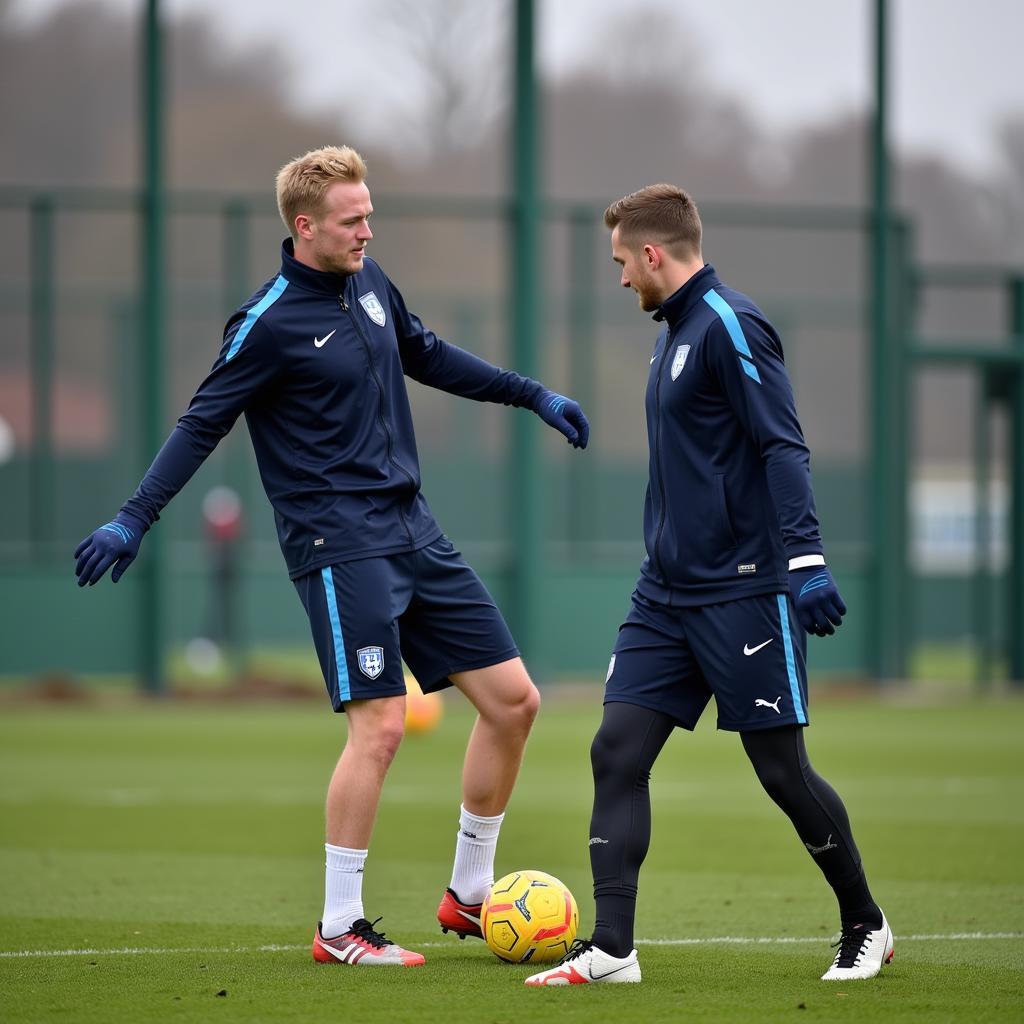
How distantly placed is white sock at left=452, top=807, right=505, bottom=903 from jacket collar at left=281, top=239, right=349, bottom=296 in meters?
1.68

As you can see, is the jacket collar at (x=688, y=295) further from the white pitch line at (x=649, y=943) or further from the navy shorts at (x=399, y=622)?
the white pitch line at (x=649, y=943)

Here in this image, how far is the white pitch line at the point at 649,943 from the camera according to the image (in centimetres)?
611

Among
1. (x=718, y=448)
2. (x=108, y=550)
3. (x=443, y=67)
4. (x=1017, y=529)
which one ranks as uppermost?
(x=443, y=67)

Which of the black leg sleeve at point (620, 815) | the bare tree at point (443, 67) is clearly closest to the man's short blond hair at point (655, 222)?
the black leg sleeve at point (620, 815)

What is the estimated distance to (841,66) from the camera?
74.4 ft

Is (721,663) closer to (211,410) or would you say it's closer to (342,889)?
(342,889)

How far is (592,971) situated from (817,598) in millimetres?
1219

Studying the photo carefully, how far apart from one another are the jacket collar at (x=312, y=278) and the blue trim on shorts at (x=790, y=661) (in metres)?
1.67

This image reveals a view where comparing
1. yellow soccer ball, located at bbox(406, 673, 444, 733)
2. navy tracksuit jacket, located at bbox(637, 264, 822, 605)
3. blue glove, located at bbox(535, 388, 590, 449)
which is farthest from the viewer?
yellow soccer ball, located at bbox(406, 673, 444, 733)

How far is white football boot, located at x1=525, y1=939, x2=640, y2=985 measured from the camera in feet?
17.9

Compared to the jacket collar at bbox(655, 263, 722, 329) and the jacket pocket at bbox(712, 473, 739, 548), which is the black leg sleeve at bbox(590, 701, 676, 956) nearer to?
the jacket pocket at bbox(712, 473, 739, 548)

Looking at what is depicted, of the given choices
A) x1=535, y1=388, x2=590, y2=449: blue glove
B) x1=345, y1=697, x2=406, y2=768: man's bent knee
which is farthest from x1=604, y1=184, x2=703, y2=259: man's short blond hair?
x1=345, y1=697, x2=406, y2=768: man's bent knee

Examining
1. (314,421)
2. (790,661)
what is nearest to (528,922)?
(790,661)

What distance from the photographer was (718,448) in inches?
217
